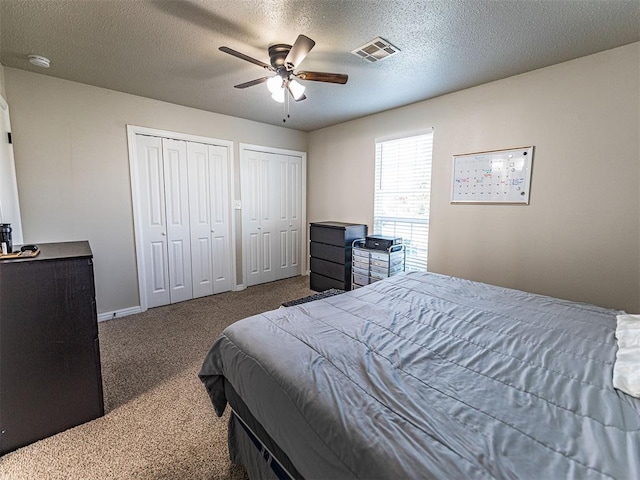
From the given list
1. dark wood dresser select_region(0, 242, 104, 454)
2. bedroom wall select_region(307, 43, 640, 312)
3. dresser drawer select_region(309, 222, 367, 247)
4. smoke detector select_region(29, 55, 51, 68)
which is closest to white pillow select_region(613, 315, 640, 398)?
bedroom wall select_region(307, 43, 640, 312)

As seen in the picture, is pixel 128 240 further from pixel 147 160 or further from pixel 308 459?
pixel 308 459

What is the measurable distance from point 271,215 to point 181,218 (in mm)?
1353

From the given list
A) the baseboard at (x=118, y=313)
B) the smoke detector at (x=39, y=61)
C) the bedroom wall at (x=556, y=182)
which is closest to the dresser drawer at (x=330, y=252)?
the bedroom wall at (x=556, y=182)

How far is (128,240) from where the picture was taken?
3342 millimetres

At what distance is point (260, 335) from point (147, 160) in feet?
9.76

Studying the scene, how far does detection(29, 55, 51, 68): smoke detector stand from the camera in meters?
2.35

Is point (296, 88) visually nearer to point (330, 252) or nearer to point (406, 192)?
point (406, 192)

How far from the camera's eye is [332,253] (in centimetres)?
402

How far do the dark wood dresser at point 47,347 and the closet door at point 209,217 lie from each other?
2.10 m

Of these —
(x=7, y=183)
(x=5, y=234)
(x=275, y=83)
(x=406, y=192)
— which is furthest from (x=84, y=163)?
(x=406, y=192)

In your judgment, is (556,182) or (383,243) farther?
(383,243)

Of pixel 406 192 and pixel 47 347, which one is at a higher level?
pixel 406 192

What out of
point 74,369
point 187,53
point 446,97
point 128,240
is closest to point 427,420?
point 74,369

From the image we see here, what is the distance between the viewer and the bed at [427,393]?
77 cm
